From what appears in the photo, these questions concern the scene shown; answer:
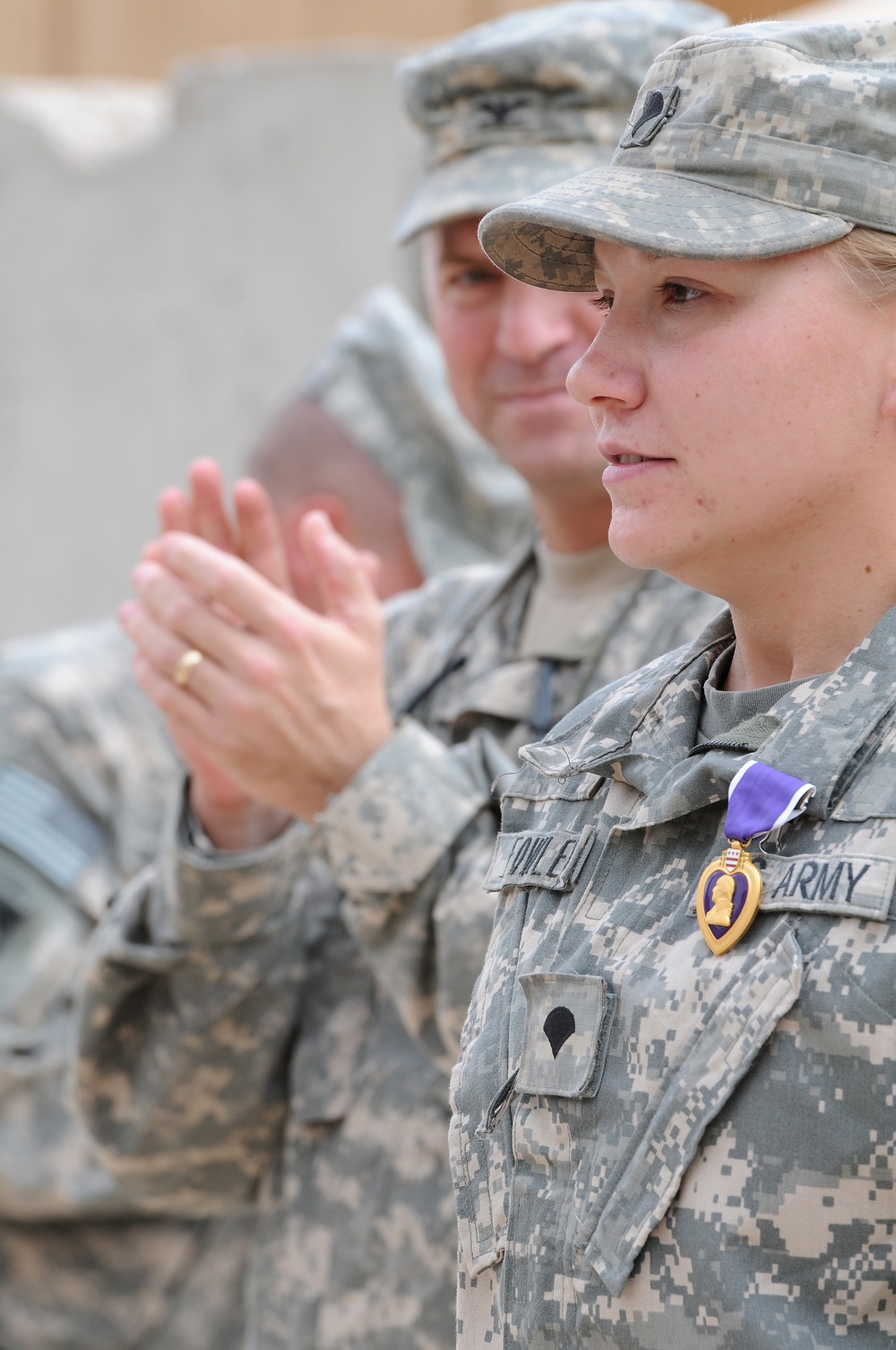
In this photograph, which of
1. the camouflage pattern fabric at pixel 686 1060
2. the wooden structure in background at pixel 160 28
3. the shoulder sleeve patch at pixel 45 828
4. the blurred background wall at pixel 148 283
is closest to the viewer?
the camouflage pattern fabric at pixel 686 1060

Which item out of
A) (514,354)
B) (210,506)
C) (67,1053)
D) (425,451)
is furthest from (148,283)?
(514,354)

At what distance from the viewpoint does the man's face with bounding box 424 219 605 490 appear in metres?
1.79

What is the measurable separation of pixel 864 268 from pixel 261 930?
1124mm

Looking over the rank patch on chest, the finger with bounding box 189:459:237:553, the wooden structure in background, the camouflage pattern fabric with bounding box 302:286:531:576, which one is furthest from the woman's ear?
the wooden structure in background

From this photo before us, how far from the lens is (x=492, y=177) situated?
1.84 m

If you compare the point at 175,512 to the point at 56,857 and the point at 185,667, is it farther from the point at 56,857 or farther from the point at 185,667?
the point at 56,857

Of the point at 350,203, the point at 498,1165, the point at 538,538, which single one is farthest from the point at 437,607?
the point at 350,203

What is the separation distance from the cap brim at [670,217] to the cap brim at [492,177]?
740 mm

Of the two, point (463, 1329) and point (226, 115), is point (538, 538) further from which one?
point (226, 115)

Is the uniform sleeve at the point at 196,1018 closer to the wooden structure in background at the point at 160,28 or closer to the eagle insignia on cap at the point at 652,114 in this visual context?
the eagle insignia on cap at the point at 652,114

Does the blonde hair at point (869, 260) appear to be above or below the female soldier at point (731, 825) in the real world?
above

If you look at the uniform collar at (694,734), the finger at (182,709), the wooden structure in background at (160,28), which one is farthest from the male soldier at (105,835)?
the wooden structure in background at (160,28)

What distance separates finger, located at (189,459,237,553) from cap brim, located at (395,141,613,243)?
13.4 inches

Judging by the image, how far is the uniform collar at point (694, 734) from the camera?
3.11ft
